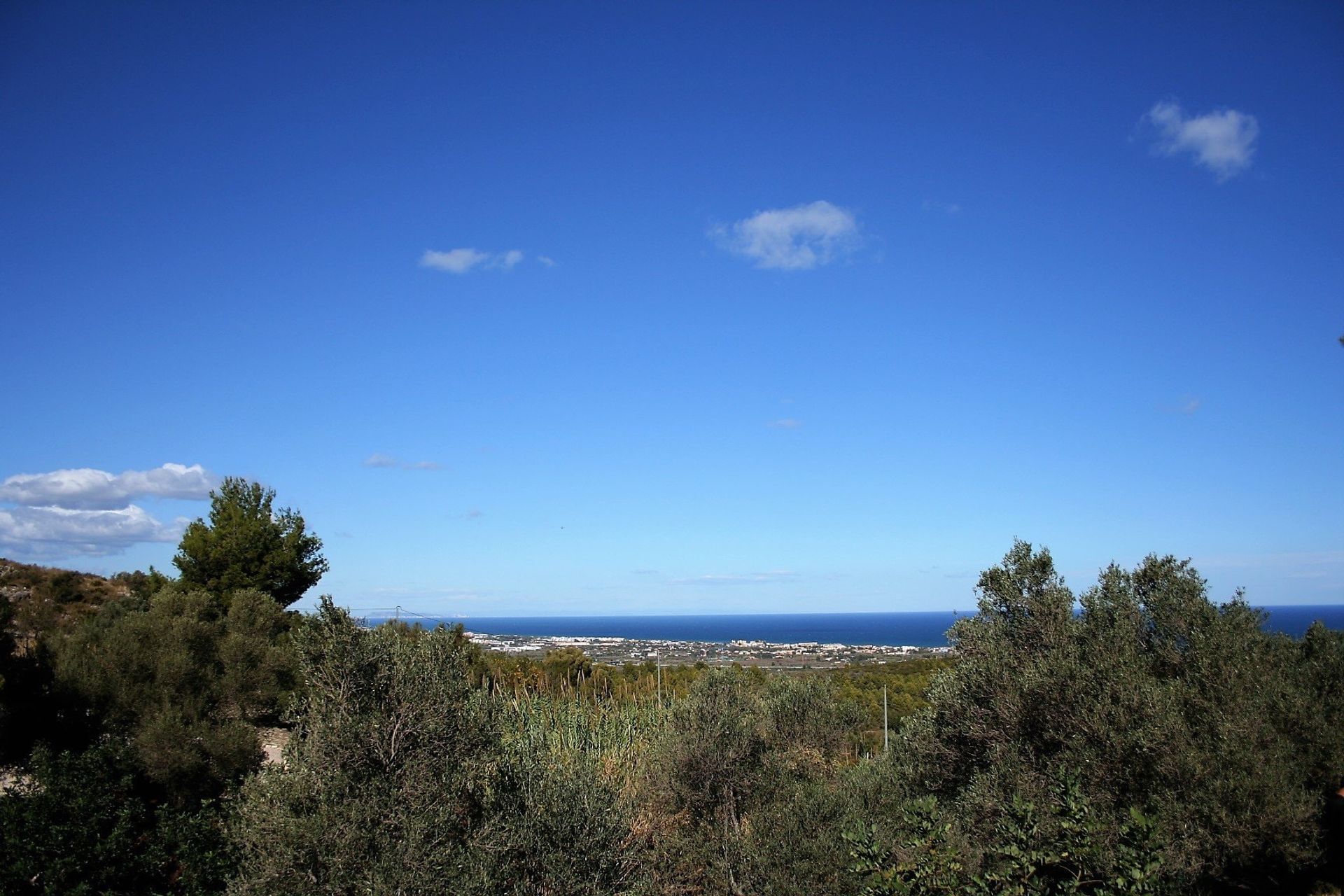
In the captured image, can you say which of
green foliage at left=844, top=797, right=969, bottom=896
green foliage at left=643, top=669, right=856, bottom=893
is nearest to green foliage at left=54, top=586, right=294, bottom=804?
green foliage at left=643, top=669, right=856, bottom=893

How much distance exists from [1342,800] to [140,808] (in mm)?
22493

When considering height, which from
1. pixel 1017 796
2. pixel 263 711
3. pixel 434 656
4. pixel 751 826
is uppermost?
pixel 434 656

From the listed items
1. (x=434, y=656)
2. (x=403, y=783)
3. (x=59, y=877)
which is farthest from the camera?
(x=59, y=877)

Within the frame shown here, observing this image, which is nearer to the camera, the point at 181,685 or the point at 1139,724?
the point at 1139,724

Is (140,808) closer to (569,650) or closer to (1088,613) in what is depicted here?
(1088,613)

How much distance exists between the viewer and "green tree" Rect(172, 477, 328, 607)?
32625 mm

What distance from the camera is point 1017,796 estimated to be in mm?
8766

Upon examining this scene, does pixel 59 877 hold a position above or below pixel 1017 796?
below

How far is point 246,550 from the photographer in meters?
33.0

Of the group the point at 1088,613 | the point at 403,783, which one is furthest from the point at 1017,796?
the point at 1088,613

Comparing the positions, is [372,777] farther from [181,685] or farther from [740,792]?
[181,685]

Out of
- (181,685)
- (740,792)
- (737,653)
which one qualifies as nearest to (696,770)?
(740,792)

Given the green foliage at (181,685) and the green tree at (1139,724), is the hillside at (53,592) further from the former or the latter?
the green tree at (1139,724)

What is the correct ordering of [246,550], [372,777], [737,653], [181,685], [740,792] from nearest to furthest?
[372,777], [740,792], [181,685], [246,550], [737,653]
